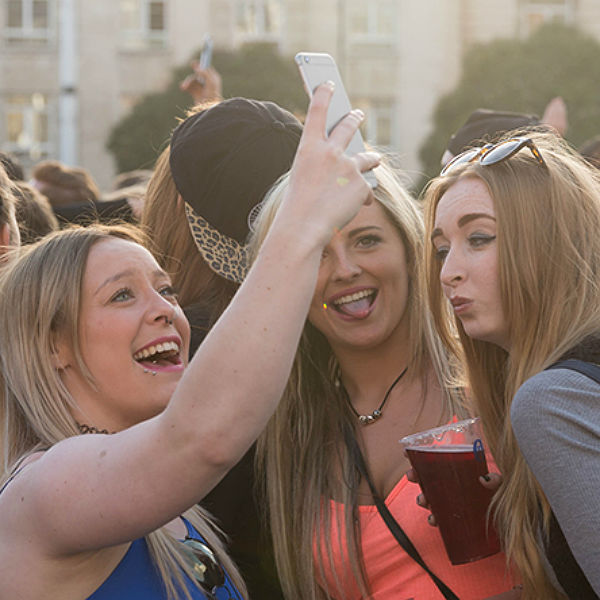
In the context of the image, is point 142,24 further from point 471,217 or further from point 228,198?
point 471,217

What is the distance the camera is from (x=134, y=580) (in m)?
1.98

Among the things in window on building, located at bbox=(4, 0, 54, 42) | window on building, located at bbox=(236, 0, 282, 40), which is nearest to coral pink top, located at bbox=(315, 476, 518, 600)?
window on building, located at bbox=(236, 0, 282, 40)

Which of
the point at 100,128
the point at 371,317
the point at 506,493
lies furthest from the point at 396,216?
the point at 100,128

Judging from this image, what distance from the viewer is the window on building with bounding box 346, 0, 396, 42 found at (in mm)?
26281

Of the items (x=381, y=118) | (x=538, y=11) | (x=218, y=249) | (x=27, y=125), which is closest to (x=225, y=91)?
(x=381, y=118)

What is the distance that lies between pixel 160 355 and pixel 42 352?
331 millimetres

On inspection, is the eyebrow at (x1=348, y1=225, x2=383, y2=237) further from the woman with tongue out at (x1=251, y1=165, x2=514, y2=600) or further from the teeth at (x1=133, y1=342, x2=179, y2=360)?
the teeth at (x1=133, y1=342, x2=179, y2=360)

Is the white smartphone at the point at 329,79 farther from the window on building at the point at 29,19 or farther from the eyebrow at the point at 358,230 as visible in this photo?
the window on building at the point at 29,19

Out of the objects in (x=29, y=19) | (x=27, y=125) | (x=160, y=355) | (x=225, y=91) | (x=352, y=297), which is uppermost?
(x=29, y=19)

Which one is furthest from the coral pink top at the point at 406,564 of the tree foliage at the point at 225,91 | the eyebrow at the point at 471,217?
the tree foliage at the point at 225,91

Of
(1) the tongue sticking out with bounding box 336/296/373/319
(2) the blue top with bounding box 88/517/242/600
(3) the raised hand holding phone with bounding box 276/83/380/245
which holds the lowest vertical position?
(2) the blue top with bounding box 88/517/242/600

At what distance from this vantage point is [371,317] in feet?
9.30

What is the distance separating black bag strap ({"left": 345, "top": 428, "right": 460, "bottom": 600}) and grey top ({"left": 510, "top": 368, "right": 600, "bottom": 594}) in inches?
25.5

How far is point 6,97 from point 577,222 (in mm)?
25224
